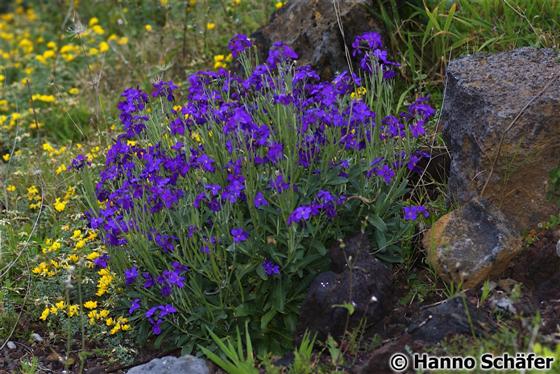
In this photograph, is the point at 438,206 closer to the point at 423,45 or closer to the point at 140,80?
the point at 423,45

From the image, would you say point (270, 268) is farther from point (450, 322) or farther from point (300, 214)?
point (450, 322)

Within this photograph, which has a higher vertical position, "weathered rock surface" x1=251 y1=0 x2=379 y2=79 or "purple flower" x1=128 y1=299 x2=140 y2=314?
"weathered rock surface" x1=251 y1=0 x2=379 y2=79

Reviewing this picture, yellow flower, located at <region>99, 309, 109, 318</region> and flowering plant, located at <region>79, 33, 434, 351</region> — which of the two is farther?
yellow flower, located at <region>99, 309, 109, 318</region>

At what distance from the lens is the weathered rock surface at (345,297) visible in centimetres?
356

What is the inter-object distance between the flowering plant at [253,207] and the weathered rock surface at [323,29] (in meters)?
1.27

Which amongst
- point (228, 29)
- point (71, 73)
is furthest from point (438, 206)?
point (71, 73)

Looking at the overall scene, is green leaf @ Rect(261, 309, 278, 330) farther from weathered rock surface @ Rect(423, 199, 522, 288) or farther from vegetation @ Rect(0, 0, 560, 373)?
weathered rock surface @ Rect(423, 199, 522, 288)

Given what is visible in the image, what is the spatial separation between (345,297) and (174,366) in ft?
2.69

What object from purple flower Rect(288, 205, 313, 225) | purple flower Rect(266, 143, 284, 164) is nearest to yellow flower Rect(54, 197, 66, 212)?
purple flower Rect(266, 143, 284, 164)

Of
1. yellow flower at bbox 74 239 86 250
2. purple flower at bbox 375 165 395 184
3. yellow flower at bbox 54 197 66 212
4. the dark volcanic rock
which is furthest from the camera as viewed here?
yellow flower at bbox 54 197 66 212

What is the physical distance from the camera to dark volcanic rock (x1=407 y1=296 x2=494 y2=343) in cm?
336

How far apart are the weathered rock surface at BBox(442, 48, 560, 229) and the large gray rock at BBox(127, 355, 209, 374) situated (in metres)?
1.56

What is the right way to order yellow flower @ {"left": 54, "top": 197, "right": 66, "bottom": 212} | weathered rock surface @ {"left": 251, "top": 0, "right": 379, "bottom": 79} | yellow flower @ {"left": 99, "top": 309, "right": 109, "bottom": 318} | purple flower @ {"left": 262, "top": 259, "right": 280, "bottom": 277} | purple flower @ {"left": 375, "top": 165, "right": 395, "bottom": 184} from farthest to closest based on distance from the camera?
weathered rock surface @ {"left": 251, "top": 0, "right": 379, "bottom": 79} < yellow flower @ {"left": 54, "top": 197, "right": 66, "bottom": 212} < yellow flower @ {"left": 99, "top": 309, "right": 109, "bottom": 318} < purple flower @ {"left": 375, "top": 165, "right": 395, "bottom": 184} < purple flower @ {"left": 262, "top": 259, "right": 280, "bottom": 277}

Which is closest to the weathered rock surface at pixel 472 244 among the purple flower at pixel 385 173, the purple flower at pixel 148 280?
the purple flower at pixel 385 173
